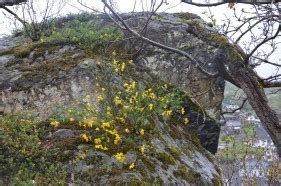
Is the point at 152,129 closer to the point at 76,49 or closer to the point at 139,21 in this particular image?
the point at 76,49

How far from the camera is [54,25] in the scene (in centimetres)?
881

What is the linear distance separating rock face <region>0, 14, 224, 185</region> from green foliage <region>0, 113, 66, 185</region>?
302mm

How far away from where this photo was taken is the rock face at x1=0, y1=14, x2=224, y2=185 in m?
4.61

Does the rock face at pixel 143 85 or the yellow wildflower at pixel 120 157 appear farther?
the rock face at pixel 143 85

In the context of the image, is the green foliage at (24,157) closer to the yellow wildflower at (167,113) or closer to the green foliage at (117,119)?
the green foliage at (117,119)

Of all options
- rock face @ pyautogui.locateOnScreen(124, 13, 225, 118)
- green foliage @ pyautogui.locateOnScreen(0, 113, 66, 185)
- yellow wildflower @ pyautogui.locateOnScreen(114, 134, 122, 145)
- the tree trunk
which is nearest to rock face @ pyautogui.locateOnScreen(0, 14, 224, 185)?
rock face @ pyautogui.locateOnScreen(124, 13, 225, 118)

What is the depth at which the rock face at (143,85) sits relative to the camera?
4613mm

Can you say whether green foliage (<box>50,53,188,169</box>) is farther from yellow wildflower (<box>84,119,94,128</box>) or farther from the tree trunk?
the tree trunk

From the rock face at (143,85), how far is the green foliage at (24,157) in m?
0.30

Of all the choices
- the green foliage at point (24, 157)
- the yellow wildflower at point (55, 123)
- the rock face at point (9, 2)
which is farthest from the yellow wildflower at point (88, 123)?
the rock face at point (9, 2)

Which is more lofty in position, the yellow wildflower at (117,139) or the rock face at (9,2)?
the rock face at (9,2)

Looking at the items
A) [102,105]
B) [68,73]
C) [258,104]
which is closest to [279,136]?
[258,104]

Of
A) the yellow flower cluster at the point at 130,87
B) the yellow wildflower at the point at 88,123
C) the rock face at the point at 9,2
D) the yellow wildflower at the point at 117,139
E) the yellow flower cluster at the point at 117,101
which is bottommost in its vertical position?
the yellow wildflower at the point at 117,139

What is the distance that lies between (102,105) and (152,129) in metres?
0.78
